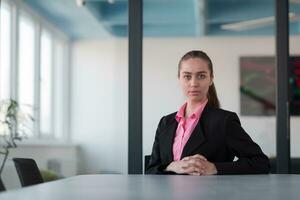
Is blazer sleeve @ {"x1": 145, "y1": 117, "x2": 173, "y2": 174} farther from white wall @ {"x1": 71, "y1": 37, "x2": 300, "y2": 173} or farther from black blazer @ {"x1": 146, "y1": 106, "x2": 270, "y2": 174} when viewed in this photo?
white wall @ {"x1": 71, "y1": 37, "x2": 300, "y2": 173}

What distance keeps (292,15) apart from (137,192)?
4.30 meters

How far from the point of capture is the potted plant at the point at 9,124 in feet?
20.0

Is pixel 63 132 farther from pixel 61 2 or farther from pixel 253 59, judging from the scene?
pixel 253 59

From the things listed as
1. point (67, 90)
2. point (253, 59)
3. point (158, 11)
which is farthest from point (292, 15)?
point (67, 90)

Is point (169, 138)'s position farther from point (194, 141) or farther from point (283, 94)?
point (283, 94)

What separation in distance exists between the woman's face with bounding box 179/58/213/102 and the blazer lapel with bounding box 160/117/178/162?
0.14 metres

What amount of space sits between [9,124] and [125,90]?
159 centimetres

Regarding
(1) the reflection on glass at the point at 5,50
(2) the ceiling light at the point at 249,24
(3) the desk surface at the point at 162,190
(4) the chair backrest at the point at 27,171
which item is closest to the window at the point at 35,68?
(1) the reflection on glass at the point at 5,50

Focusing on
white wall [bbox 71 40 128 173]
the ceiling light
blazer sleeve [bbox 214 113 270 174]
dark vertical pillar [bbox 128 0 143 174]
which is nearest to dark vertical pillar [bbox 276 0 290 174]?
the ceiling light

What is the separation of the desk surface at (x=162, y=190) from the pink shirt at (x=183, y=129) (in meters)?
0.36

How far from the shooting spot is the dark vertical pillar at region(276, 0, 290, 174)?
457 cm

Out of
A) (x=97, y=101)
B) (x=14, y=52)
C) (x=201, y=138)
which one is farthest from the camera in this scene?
(x=97, y=101)

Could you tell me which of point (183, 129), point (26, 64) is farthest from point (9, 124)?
point (183, 129)

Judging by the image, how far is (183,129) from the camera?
7.84ft
